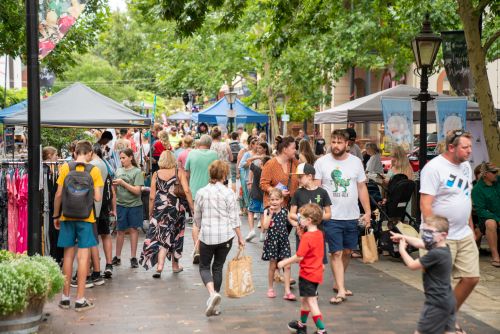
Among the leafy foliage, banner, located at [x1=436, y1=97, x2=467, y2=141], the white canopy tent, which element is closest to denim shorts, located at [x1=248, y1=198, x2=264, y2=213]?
the white canopy tent

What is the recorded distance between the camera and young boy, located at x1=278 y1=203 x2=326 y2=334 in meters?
7.52

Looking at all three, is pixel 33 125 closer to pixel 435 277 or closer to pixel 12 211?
pixel 12 211

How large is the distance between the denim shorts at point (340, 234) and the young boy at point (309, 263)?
4.45 ft

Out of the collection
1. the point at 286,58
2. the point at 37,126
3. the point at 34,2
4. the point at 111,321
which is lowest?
the point at 111,321

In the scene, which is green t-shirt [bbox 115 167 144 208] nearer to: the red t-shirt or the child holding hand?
the child holding hand

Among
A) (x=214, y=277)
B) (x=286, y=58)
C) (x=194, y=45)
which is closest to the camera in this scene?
(x=214, y=277)

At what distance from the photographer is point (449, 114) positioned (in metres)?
14.5

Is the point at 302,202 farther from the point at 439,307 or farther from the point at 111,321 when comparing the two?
the point at 439,307

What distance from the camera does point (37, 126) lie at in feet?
26.2

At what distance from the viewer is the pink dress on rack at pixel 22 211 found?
9875mm

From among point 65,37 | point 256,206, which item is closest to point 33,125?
point 256,206

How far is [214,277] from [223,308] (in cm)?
35

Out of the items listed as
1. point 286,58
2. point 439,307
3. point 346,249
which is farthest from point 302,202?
point 286,58

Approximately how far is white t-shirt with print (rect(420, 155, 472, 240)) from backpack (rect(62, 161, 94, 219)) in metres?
3.58
